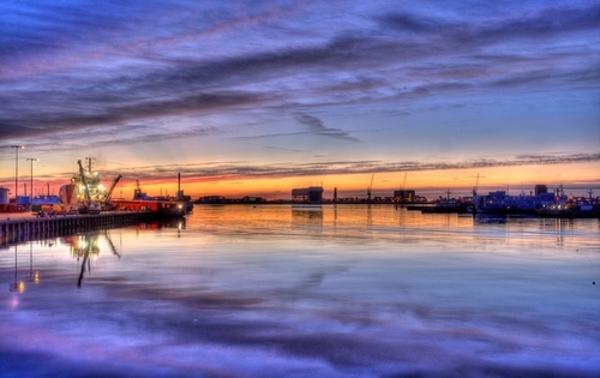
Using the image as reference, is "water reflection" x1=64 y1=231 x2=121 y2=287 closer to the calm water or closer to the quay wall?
the calm water

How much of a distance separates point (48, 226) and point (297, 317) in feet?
188

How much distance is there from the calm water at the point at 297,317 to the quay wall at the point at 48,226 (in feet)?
70.9

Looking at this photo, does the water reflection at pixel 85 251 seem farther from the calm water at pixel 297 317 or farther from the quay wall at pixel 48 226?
the quay wall at pixel 48 226

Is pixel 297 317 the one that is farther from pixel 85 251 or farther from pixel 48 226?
pixel 48 226

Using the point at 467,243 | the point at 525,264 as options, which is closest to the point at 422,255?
the point at 525,264

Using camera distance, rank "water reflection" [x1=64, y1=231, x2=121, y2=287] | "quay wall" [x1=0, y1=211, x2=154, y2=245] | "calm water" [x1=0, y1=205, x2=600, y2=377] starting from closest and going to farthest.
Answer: "calm water" [x1=0, y1=205, x2=600, y2=377], "water reflection" [x1=64, y1=231, x2=121, y2=287], "quay wall" [x1=0, y1=211, x2=154, y2=245]

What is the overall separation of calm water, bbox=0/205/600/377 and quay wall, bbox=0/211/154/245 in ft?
70.9

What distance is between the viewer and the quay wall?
5850cm

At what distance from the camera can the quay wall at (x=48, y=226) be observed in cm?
5850

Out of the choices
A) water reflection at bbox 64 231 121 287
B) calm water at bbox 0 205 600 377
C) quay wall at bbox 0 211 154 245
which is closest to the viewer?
calm water at bbox 0 205 600 377

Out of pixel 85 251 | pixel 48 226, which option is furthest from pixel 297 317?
pixel 48 226

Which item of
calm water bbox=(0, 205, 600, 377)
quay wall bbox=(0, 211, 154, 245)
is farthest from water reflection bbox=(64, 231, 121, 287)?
quay wall bbox=(0, 211, 154, 245)

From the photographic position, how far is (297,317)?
2066 cm

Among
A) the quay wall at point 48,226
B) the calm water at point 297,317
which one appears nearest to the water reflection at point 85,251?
the calm water at point 297,317
